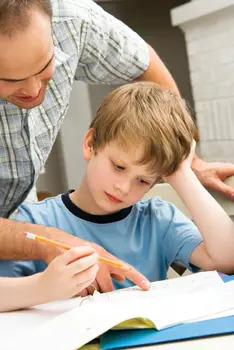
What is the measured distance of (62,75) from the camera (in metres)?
1.32

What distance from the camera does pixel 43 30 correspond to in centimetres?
98

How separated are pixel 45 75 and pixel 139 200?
0.89 ft

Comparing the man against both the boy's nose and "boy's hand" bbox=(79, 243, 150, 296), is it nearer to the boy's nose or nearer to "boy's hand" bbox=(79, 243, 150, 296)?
"boy's hand" bbox=(79, 243, 150, 296)

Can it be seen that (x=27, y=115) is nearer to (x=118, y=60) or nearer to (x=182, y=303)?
(x=118, y=60)

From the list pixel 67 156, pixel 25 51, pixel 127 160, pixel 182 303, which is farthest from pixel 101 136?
pixel 67 156

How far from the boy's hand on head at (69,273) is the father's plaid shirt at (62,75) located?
446 millimetres

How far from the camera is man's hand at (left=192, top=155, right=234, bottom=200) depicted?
1.39m

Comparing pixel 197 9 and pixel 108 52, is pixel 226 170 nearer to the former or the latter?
pixel 108 52

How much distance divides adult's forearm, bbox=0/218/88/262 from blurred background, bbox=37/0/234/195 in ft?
4.54

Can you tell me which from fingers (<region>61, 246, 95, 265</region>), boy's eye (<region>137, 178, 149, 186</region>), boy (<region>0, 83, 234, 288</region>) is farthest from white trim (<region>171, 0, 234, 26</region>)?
fingers (<region>61, 246, 95, 265</region>)

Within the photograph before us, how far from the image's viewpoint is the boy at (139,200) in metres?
1.01

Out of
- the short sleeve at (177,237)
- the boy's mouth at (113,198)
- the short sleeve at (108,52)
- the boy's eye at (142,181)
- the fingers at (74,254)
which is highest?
the short sleeve at (108,52)

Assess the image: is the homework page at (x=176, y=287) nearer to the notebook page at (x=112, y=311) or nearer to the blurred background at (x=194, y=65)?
the notebook page at (x=112, y=311)

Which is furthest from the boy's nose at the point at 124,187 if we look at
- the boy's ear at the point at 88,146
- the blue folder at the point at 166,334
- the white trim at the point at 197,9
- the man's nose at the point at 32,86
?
the white trim at the point at 197,9
